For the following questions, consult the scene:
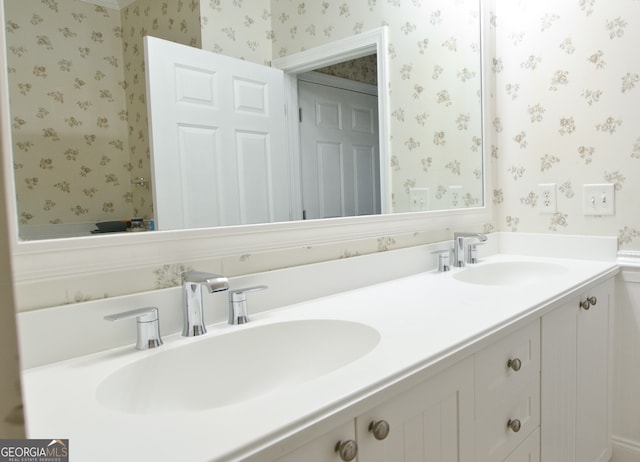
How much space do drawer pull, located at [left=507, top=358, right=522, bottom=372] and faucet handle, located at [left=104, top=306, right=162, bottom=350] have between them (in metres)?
0.72

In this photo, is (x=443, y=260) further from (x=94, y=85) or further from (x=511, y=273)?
(x=94, y=85)

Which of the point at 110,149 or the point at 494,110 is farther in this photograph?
the point at 494,110

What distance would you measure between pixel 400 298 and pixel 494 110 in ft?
3.64

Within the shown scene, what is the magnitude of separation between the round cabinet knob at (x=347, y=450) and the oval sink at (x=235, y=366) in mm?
282

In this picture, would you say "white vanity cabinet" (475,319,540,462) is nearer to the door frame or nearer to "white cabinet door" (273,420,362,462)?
"white cabinet door" (273,420,362,462)

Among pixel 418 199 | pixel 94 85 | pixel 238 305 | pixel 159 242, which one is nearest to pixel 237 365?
pixel 238 305

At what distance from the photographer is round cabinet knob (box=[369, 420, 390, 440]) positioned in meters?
0.68

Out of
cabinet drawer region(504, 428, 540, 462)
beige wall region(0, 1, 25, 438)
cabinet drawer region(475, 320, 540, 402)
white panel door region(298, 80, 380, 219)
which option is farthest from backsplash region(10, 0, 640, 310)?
beige wall region(0, 1, 25, 438)

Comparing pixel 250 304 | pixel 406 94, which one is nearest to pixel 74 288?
pixel 250 304

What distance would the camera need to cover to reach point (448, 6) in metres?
1.85

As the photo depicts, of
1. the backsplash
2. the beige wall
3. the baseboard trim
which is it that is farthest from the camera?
the baseboard trim

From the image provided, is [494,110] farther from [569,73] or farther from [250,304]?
[250,304]

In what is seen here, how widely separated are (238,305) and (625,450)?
1.51 meters

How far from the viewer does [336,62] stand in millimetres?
1403
